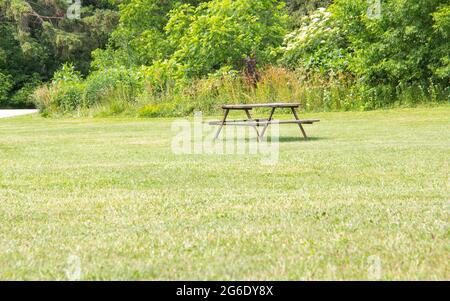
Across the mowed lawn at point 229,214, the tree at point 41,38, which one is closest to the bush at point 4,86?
the tree at point 41,38

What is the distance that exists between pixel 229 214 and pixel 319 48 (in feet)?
60.2

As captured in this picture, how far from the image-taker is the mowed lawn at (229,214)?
168 inches

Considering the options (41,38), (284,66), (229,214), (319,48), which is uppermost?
(41,38)

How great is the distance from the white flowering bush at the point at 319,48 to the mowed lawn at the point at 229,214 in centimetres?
1145

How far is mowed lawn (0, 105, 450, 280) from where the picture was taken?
428cm

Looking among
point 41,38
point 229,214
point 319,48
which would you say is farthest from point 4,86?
point 229,214

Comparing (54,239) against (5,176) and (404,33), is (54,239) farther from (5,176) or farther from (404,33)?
(404,33)

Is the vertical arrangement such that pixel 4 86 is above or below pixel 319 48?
below

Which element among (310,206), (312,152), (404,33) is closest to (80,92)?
(404,33)

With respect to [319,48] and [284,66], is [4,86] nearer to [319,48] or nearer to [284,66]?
[284,66]

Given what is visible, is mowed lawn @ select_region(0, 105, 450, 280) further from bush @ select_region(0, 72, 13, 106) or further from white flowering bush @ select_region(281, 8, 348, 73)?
bush @ select_region(0, 72, 13, 106)

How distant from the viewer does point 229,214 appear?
5812 millimetres

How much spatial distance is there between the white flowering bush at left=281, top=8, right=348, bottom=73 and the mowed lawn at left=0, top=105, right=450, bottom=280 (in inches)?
451

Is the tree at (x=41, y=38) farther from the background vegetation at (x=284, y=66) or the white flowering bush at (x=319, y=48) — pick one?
the white flowering bush at (x=319, y=48)
